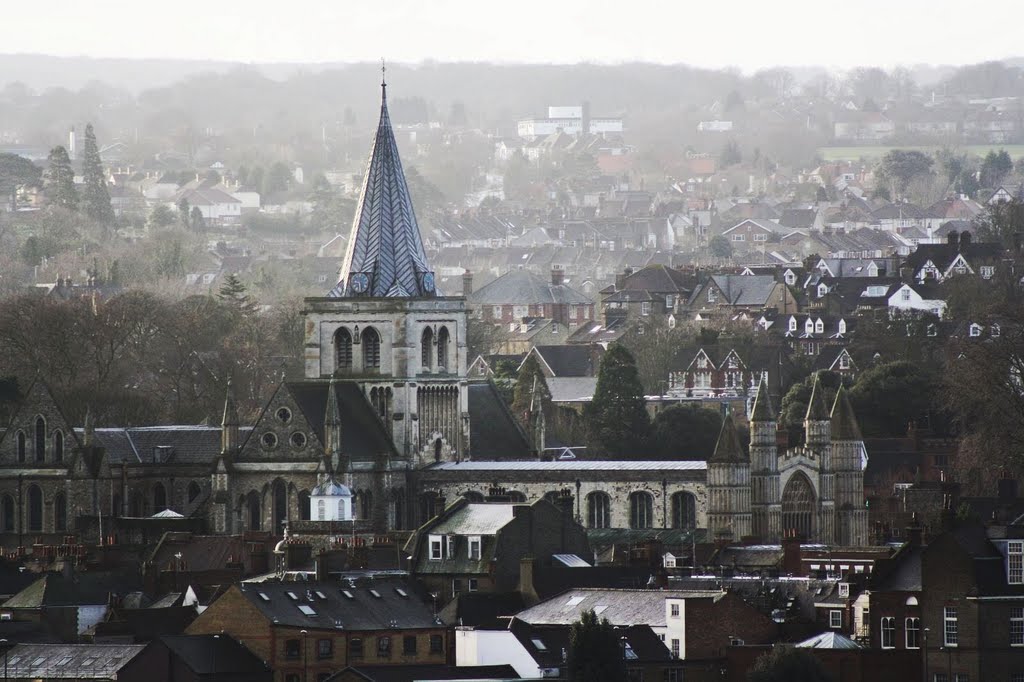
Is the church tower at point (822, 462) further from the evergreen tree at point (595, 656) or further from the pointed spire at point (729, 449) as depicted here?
the evergreen tree at point (595, 656)

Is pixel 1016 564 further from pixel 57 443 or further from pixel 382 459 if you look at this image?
pixel 57 443

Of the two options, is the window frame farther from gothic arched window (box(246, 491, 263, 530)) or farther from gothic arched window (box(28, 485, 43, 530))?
gothic arched window (box(28, 485, 43, 530))

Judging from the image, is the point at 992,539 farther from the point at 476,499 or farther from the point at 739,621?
the point at 476,499

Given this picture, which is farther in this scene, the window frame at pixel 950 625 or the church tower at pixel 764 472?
the church tower at pixel 764 472

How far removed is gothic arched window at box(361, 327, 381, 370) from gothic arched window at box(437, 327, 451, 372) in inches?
73.4

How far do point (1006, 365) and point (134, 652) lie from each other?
55070 millimetres

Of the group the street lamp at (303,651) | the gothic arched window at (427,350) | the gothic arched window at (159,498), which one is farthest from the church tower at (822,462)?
the street lamp at (303,651)

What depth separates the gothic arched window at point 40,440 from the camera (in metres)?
112

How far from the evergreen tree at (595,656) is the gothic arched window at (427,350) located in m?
39.7

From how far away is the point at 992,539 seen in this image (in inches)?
2753

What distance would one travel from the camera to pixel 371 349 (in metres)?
112

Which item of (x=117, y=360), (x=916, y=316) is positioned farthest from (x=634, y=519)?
(x=916, y=316)

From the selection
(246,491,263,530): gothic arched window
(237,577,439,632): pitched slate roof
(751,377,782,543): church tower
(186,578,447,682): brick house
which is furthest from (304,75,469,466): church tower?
(186,578,447,682): brick house

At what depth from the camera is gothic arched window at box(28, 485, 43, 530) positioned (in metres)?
111
